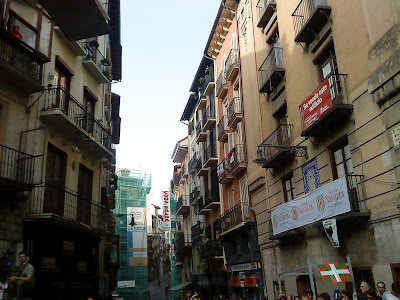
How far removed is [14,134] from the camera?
1303 cm

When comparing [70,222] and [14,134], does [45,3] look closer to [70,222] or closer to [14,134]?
[14,134]

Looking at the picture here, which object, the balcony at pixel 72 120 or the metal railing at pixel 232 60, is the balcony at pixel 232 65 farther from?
the balcony at pixel 72 120

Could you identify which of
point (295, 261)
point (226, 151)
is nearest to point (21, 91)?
point (295, 261)

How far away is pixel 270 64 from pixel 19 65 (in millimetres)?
10655

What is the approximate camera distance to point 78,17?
7383mm

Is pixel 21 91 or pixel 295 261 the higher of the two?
pixel 21 91

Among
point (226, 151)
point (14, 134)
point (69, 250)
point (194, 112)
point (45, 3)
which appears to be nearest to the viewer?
point (45, 3)

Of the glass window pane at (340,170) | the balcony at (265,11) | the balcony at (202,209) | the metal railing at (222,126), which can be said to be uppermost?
the balcony at (265,11)

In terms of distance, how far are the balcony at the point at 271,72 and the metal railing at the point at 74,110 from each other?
25.3ft

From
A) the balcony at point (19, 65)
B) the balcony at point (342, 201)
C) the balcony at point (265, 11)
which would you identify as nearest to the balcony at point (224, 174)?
the balcony at point (265, 11)

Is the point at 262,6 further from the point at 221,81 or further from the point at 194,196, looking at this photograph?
the point at 194,196

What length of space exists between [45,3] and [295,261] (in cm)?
1290

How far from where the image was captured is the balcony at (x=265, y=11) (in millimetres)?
18220

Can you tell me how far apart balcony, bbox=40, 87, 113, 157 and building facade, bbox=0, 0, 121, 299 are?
0.04 m
